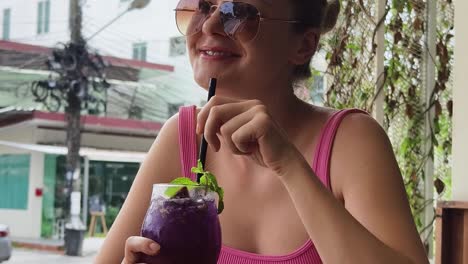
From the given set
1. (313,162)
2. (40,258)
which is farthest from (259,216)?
(40,258)

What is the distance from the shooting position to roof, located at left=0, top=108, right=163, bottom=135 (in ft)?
13.0

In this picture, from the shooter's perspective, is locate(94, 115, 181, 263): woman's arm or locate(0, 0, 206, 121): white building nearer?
locate(94, 115, 181, 263): woman's arm

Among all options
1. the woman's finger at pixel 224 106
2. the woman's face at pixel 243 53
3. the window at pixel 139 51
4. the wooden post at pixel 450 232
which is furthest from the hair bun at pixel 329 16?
the window at pixel 139 51

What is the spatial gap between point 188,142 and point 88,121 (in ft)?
9.62

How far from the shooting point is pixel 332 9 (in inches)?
62.4

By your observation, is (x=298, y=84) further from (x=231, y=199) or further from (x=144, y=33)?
(x=144, y=33)

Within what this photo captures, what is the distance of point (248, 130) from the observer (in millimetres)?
1078

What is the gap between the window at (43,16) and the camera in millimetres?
4109

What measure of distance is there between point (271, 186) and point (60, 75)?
3061 mm

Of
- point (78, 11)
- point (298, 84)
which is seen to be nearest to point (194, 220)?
point (298, 84)

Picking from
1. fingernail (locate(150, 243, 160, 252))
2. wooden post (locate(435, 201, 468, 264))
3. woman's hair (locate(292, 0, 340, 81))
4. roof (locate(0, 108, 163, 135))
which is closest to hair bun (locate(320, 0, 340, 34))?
woman's hair (locate(292, 0, 340, 81))

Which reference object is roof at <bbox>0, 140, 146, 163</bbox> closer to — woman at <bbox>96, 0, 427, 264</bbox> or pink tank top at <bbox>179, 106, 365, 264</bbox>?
pink tank top at <bbox>179, 106, 365, 264</bbox>

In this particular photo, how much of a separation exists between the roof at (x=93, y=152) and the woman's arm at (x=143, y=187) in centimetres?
257

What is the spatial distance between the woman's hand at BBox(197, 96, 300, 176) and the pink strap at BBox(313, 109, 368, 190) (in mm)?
305
